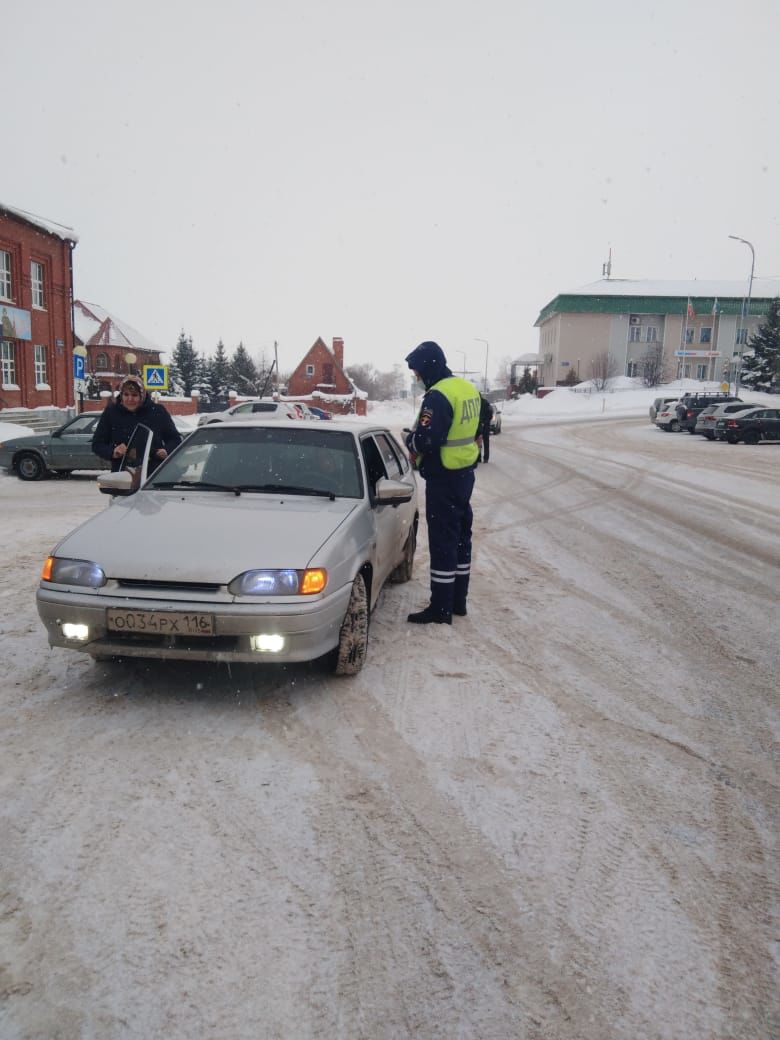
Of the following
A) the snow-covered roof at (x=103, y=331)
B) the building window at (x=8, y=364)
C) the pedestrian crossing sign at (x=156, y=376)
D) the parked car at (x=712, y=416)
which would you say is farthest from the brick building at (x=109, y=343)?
the parked car at (x=712, y=416)

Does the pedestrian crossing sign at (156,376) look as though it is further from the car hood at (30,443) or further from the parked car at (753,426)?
the parked car at (753,426)

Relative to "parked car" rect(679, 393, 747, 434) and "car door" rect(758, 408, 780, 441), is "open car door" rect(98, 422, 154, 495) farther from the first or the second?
"parked car" rect(679, 393, 747, 434)

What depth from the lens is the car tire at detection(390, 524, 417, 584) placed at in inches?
262

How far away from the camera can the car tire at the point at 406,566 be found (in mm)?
6656

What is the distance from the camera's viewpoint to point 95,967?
2156mm

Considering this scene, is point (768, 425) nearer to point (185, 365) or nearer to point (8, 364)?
point (8, 364)

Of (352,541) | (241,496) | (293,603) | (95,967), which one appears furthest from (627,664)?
(95,967)

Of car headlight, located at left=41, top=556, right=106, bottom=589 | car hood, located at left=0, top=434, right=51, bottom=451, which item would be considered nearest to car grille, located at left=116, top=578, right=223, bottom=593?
car headlight, located at left=41, top=556, right=106, bottom=589

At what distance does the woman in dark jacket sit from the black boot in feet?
8.96

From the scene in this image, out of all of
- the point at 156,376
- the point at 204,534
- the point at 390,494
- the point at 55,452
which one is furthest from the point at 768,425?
the point at 204,534

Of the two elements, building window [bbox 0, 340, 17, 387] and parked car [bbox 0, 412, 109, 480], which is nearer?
parked car [bbox 0, 412, 109, 480]

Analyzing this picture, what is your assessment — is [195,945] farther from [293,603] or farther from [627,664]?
[627,664]

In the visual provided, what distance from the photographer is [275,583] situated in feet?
12.3

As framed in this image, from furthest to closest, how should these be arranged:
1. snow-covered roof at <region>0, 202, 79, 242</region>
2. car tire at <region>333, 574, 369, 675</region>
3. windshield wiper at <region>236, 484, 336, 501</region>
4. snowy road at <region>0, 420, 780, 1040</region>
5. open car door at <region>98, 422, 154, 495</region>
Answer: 1. snow-covered roof at <region>0, 202, 79, 242</region>
2. open car door at <region>98, 422, 154, 495</region>
3. windshield wiper at <region>236, 484, 336, 501</region>
4. car tire at <region>333, 574, 369, 675</region>
5. snowy road at <region>0, 420, 780, 1040</region>
